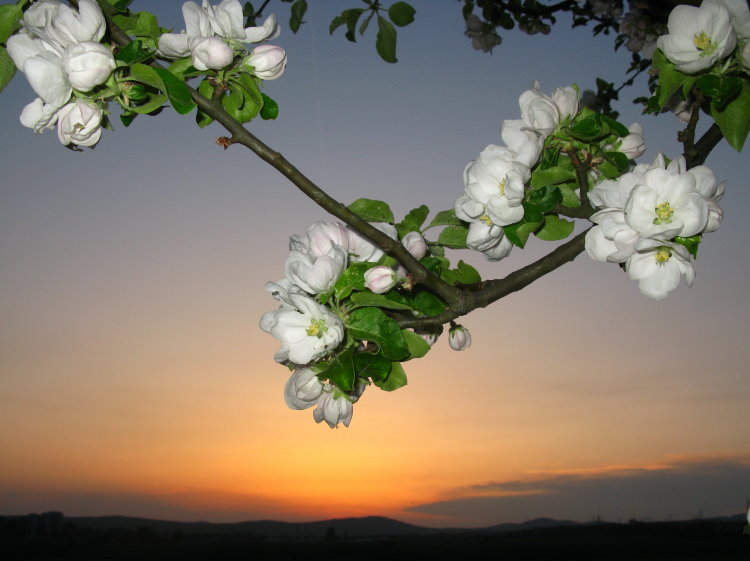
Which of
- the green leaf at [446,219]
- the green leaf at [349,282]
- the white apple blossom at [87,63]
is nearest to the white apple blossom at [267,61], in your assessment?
the white apple blossom at [87,63]

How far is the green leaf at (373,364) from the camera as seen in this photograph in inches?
58.4

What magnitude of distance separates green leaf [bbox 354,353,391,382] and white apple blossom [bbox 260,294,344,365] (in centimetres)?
8

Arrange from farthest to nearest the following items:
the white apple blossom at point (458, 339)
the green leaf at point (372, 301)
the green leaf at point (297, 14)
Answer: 1. the green leaf at point (297, 14)
2. the white apple blossom at point (458, 339)
3. the green leaf at point (372, 301)

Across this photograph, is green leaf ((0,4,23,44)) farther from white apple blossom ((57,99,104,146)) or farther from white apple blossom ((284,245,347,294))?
white apple blossom ((284,245,347,294))

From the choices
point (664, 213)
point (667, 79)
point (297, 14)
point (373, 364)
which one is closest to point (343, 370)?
point (373, 364)

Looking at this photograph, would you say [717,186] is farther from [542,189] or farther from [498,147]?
[498,147]

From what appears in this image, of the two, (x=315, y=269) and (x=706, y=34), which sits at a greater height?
(x=706, y=34)

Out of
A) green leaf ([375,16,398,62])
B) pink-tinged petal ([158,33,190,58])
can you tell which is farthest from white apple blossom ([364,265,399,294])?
green leaf ([375,16,398,62])

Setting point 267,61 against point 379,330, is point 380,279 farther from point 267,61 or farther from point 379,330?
point 267,61

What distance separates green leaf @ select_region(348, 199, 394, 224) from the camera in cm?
163

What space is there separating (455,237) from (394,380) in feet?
1.28

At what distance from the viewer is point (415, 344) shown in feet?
5.17

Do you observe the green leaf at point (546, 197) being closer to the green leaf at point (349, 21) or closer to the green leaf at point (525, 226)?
the green leaf at point (525, 226)

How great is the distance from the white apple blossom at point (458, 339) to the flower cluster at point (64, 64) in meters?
0.97
